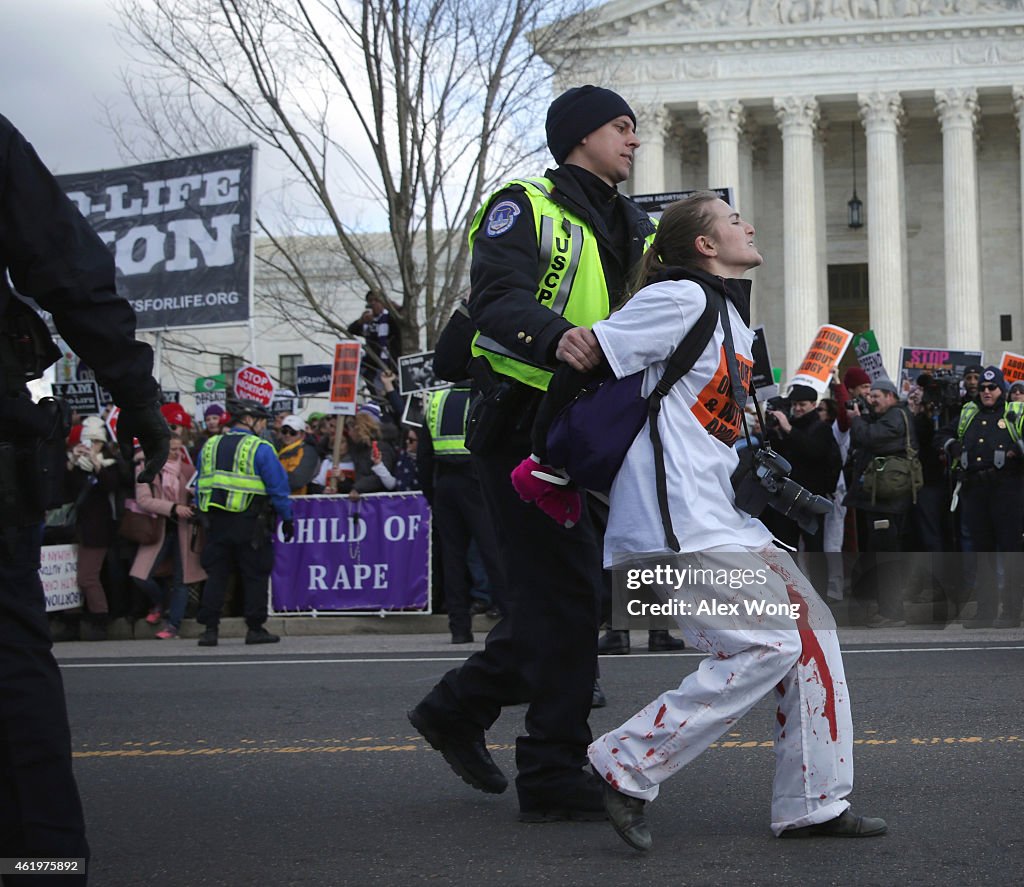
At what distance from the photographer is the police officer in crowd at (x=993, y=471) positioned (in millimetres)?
12586

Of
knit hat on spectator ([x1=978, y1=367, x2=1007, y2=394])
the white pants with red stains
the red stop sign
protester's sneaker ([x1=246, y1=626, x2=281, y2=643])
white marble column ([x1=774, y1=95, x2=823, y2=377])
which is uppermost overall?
white marble column ([x1=774, y1=95, x2=823, y2=377])

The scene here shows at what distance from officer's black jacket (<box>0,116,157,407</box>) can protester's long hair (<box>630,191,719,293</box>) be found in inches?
57.5

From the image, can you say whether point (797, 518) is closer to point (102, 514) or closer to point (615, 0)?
point (102, 514)

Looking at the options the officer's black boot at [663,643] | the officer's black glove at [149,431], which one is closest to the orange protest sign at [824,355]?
the officer's black boot at [663,643]

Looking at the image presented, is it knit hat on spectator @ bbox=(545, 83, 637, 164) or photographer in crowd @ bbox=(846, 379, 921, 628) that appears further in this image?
photographer in crowd @ bbox=(846, 379, 921, 628)

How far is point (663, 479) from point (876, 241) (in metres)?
49.2

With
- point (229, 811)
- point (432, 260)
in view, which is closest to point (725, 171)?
point (432, 260)

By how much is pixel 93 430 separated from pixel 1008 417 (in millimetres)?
7540

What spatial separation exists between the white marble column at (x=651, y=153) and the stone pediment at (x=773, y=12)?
287 cm

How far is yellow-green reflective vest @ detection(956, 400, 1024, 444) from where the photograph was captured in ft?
41.1

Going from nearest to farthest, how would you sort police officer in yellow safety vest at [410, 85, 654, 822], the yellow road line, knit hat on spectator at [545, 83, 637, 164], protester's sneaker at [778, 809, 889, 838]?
1. protester's sneaker at [778, 809, 889, 838]
2. police officer in yellow safety vest at [410, 85, 654, 822]
3. knit hat on spectator at [545, 83, 637, 164]
4. the yellow road line

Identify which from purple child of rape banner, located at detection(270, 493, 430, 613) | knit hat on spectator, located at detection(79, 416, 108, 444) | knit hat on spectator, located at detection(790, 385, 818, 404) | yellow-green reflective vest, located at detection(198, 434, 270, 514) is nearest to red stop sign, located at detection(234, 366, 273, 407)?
knit hat on spectator, located at detection(79, 416, 108, 444)

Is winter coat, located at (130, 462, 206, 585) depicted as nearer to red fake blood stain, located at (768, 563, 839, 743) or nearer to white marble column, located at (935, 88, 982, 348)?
red fake blood stain, located at (768, 563, 839, 743)

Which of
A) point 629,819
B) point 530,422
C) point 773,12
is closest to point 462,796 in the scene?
point 629,819
